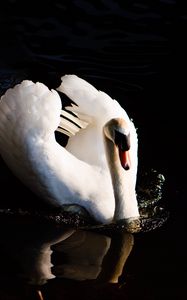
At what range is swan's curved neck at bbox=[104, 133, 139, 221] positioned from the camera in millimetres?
6789

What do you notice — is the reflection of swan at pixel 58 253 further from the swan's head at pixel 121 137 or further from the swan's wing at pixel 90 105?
the swan's wing at pixel 90 105

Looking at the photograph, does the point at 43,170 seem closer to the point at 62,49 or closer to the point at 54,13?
the point at 62,49

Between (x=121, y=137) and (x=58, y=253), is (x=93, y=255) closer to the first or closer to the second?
Answer: (x=58, y=253)

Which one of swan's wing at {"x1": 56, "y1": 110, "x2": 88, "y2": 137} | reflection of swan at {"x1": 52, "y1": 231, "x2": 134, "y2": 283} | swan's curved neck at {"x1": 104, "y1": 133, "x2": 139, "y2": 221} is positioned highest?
swan's wing at {"x1": 56, "y1": 110, "x2": 88, "y2": 137}

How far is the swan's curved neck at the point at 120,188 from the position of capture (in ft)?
22.3

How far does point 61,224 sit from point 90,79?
268 cm


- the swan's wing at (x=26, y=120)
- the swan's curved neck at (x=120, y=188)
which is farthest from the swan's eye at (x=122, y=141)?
the swan's wing at (x=26, y=120)

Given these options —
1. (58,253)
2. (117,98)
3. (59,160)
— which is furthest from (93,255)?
(117,98)

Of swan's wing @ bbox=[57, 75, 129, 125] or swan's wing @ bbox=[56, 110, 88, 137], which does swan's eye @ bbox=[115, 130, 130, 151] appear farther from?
swan's wing @ bbox=[56, 110, 88, 137]

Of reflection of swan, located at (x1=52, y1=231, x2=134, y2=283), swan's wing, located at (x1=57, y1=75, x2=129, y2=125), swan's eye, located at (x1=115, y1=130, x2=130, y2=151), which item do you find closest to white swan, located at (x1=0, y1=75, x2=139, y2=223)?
swan's eye, located at (x1=115, y1=130, x2=130, y2=151)

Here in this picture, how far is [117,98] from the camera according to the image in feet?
28.2

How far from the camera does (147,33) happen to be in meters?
10.1

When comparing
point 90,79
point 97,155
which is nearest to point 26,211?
point 97,155

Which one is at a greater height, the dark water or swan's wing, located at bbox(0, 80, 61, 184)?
swan's wing, located at bbox(0, 80, 61, 184)
